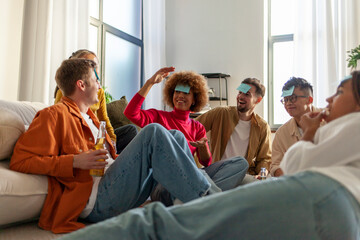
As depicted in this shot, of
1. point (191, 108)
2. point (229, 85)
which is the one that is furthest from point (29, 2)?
point (229, 85)

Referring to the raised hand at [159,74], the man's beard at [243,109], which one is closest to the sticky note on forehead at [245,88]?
the man's beard at [243,109]

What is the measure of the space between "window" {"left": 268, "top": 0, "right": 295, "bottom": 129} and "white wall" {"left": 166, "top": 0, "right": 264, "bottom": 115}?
29 centimetres

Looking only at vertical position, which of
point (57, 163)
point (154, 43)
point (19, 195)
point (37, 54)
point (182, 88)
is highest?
point (154, 43)

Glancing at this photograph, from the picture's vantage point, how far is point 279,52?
5.10 meters

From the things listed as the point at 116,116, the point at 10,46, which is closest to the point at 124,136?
the point at 116,116

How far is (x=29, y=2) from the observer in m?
3.18

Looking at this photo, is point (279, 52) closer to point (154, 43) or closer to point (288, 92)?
point (154, 43)

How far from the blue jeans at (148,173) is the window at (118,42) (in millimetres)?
2967

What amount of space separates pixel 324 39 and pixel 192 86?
2.82m

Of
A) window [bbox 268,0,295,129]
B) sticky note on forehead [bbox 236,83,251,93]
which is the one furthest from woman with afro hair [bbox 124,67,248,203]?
window [bbox 268,0,295,129]

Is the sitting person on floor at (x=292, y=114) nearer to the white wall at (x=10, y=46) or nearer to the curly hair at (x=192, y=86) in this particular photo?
the curly hair at (x=192, y=86)

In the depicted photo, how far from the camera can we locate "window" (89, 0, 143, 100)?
4.32 meters

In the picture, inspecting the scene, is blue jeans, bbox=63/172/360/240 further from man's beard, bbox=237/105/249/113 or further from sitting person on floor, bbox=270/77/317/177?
man's beard, bbox=237/105/249/113

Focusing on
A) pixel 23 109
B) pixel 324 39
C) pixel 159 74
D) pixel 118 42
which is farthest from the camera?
pixel 118 42
